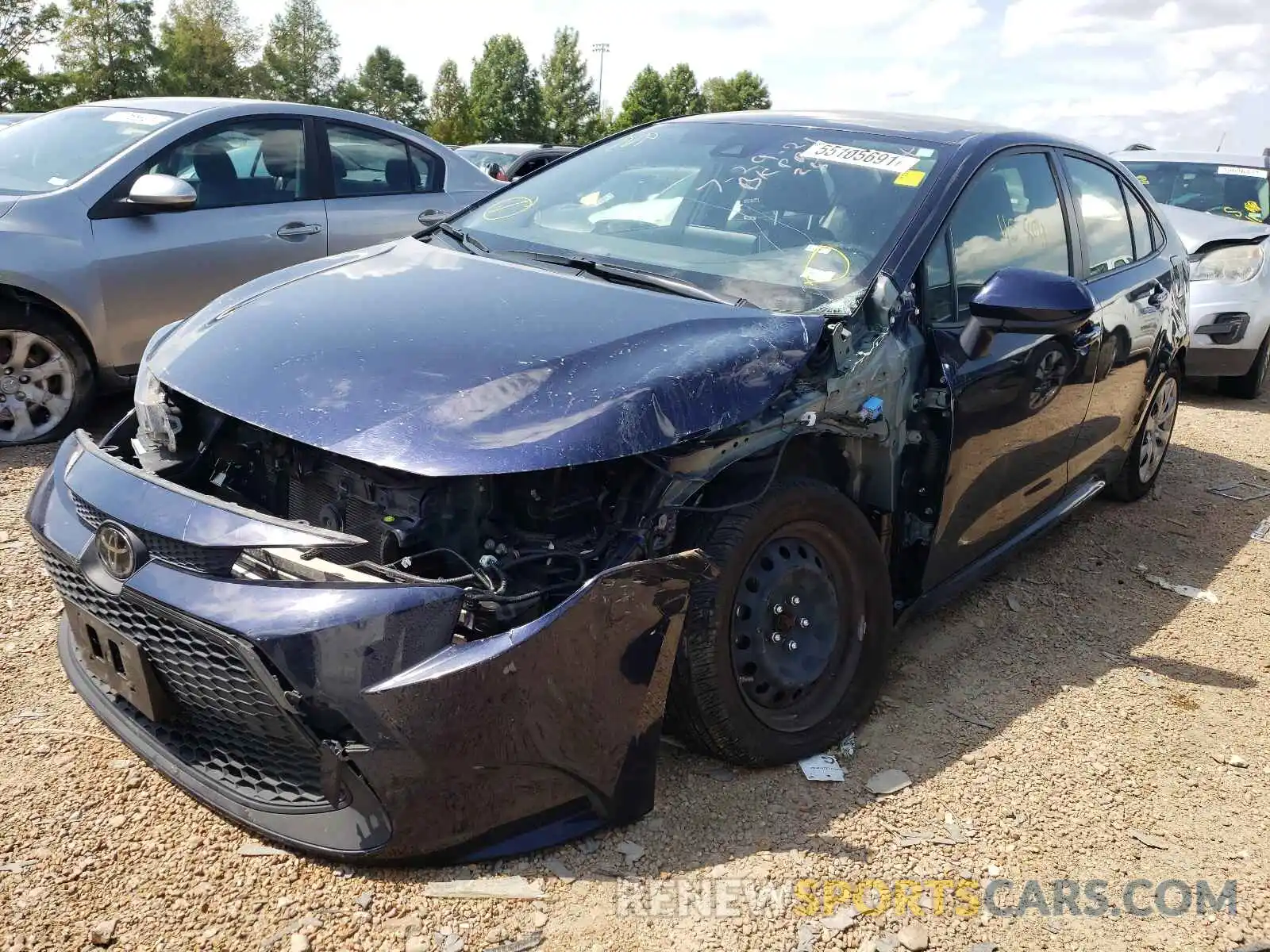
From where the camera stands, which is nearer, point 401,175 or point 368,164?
point 368,164

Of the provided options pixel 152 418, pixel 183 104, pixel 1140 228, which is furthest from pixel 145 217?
pixel 1140 228

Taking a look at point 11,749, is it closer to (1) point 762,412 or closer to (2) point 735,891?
(2) point 735,891

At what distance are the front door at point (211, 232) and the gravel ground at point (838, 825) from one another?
4.98 ft

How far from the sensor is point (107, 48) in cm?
5716

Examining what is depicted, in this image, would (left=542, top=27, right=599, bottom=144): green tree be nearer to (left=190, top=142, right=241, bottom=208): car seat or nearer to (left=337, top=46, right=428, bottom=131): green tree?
(left=337, top=46, right=428, bottom=131): green tree

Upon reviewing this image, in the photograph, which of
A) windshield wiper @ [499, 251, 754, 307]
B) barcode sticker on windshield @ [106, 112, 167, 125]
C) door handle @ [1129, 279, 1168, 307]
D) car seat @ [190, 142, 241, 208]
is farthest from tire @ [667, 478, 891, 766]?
barcode sticker on windshield @ [106, 112, 167, 125]

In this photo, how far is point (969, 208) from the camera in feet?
10.5

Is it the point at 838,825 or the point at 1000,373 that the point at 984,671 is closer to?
the point at 1000,373

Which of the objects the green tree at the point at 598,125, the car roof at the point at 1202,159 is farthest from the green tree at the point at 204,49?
the car roof at the point at 1202,159

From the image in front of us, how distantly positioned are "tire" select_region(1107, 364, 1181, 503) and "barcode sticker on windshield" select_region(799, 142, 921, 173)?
7.52ft

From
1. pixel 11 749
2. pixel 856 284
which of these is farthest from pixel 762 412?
pixel 11 749

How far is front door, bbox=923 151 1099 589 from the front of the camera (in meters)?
3.07

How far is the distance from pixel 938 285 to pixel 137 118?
4442 mm

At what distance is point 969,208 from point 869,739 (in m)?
1.64
